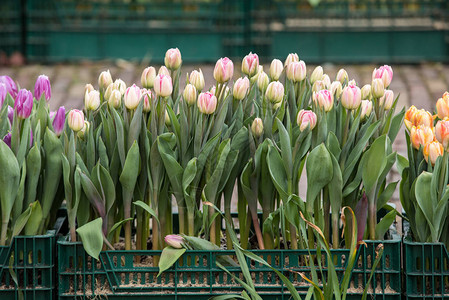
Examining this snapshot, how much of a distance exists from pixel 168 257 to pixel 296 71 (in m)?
0.61

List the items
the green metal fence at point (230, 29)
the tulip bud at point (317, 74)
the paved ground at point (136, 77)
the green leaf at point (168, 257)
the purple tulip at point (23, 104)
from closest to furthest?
the green leaf at point (168, 257) → the purple tulip at point (23, 104) → the tulip bud at point (317, 74) → the paved ground at point (136, 77) → the green metal fence at point (230, 29)

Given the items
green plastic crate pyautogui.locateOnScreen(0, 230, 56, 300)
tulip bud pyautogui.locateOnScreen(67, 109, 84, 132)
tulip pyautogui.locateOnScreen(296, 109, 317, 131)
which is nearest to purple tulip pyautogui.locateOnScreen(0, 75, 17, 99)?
tulip bud pyautogui.locateOnScreen(67, 109, 84, 132)

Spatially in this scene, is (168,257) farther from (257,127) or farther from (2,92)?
(2,92)

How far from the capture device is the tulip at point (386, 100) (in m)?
1.99

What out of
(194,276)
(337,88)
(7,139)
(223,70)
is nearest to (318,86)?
(337,88)

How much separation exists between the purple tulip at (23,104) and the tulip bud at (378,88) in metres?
0.86

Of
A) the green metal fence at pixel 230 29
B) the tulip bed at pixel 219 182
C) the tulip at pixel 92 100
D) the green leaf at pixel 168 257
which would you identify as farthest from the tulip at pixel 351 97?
the green metal fence at pixel 230 29

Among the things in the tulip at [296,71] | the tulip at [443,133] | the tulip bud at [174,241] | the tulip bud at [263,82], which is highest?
the tulip at [296,71]

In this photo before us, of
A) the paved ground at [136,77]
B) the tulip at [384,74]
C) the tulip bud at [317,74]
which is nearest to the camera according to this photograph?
the tulip at [384,74]

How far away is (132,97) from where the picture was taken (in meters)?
1.88

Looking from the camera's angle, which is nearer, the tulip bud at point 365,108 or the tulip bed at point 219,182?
the tulip bed at point 219,182

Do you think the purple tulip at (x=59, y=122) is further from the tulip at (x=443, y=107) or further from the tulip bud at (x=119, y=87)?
the tulip at (x=443, y=107)

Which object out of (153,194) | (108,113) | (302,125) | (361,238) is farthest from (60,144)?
(361,238)

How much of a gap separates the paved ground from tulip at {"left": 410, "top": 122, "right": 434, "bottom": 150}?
137 inches
